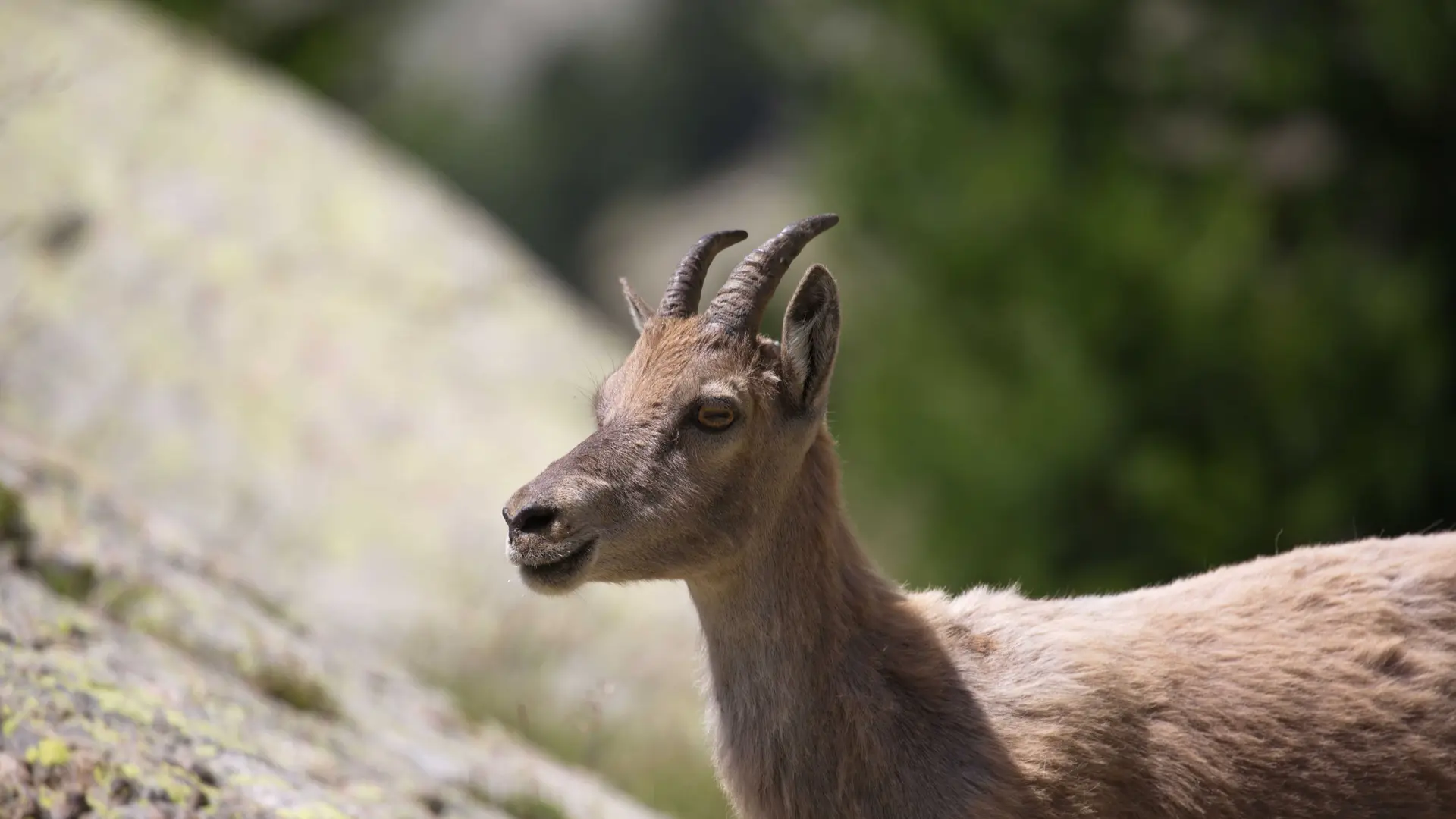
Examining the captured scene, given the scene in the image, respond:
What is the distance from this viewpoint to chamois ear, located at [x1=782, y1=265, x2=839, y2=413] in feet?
15.7

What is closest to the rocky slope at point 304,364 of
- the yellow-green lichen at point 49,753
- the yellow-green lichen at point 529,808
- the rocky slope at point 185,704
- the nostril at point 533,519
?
the rocky slope at point 185,704

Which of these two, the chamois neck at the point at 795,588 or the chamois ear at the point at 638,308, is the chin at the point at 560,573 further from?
the chamois ear at the point at 638,308

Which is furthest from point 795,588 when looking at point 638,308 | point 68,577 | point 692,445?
point 68,577

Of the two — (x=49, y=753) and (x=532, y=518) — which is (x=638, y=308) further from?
(x=49, y=753)

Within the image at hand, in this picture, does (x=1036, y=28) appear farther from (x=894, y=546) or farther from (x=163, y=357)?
(x=163, y=357)

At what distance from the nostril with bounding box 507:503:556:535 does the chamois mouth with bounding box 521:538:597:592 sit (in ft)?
0.36

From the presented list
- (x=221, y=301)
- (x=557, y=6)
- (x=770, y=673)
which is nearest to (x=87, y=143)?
(x=221, y=301)

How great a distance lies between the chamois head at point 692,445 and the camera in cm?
453

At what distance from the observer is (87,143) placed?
39.4 feet

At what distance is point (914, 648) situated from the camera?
4.77 metres

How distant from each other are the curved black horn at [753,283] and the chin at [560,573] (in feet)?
2.84

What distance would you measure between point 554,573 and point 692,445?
584 mm

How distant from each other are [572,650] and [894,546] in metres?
9.73

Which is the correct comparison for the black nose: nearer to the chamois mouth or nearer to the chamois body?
the chamois mouth
